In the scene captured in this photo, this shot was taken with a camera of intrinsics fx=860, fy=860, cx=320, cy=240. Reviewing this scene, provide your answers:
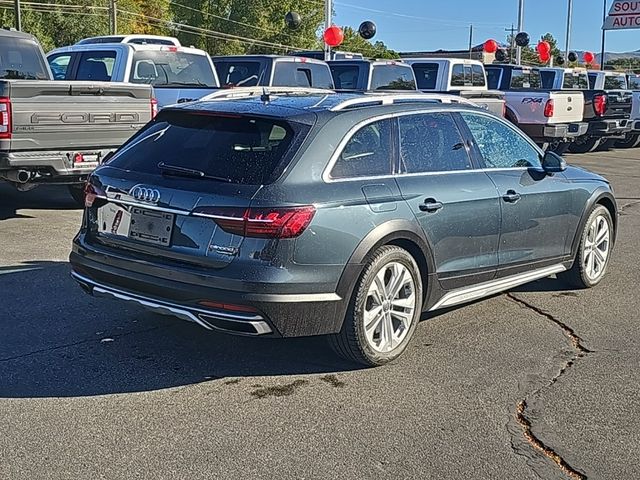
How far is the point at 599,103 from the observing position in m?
20.3

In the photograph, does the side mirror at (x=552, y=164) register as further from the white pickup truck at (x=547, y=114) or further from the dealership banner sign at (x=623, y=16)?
the dealership banner sign at (x=623, y=16)

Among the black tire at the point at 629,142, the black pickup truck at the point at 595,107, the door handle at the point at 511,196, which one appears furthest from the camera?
the black tire at the point at 629,142

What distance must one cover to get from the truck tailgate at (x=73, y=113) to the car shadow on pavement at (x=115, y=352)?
9.39 ft

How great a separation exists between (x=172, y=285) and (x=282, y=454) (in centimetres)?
127

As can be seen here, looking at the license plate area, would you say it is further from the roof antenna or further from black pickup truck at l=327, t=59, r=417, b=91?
black pickup truck at l=327, t=59, r=417, b=91

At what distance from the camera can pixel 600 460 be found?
4.07 metres

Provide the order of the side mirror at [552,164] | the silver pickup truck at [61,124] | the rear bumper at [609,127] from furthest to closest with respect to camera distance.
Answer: the rear bumper at [609,127] < the silver pickup truck at [61,124] < the side mirror at [552,164]

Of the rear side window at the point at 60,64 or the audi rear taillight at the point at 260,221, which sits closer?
the audi rear taillight at the point at 260,221

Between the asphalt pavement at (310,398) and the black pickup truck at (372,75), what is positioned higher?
the black pickup truck at (372,75)

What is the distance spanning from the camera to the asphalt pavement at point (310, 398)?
3.95 meters

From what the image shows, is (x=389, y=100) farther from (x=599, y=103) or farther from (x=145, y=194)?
(x=599, y=103)

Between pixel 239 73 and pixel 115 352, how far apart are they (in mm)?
10450

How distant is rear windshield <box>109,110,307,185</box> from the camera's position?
4902 mm

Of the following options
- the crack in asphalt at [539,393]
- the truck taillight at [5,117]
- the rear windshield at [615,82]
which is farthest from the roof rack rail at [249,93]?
the rear windshield at [615,82]
